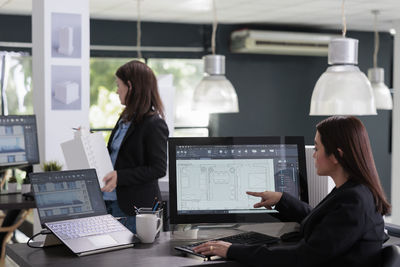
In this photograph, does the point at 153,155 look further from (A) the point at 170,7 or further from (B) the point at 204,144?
(A) the point at 170,7

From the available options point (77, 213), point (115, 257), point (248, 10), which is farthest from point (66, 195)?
point (248, 10)

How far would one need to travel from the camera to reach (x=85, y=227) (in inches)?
94.9

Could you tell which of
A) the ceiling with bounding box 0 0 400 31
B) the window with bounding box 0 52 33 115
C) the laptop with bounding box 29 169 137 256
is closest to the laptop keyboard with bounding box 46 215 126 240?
the laptop with bounding box 29 169 137 256

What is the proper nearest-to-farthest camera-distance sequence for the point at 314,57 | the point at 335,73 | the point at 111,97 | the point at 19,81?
the point at 335,73 → the point at 19,81 → the point at 111,97 → the point at 314,57

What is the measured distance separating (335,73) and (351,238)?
1649 millimetres

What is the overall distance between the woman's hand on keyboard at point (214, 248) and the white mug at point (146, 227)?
0.77ft

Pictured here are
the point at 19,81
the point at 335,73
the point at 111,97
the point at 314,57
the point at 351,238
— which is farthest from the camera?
the point at 314,57

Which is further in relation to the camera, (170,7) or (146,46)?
(146,46)

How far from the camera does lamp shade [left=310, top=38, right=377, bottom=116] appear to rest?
347cm

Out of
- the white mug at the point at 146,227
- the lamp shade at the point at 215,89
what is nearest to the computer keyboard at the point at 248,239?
the white mug at the point at 146,227

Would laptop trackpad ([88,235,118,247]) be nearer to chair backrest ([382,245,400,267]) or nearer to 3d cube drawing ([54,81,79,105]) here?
chair backrest ([382,245,400,267])

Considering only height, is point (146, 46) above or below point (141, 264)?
above

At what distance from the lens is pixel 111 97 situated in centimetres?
798

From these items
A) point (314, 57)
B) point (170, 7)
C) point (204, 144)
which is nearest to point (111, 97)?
point (170, 7)
